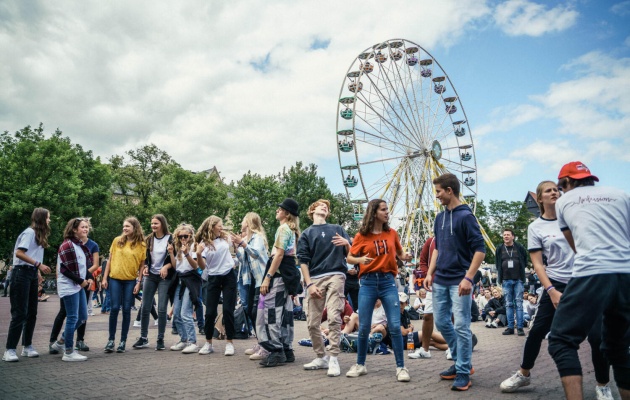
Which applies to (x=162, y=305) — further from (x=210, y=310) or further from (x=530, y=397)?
(x=530, y=397)

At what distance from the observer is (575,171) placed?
4043mm

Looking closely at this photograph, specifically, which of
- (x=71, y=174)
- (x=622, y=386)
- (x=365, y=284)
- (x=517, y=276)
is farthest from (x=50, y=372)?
(x=71, y=174)

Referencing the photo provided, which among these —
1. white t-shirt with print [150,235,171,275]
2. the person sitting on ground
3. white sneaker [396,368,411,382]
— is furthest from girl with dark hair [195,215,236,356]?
the person sitting on ground

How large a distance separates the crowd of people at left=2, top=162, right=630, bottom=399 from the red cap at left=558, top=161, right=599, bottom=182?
0.04ft

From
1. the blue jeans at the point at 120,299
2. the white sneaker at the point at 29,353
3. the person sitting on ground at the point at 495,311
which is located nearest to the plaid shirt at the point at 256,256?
the blue jeans at the point at 120,299

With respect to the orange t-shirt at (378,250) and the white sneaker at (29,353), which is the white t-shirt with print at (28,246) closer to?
the white sneaker at (29,353)

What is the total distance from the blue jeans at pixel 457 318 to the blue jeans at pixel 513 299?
5827 millimetres

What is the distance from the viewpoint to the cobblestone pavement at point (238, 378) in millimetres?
4887

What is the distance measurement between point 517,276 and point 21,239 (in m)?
9.41

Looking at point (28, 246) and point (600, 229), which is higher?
point (28, 246)

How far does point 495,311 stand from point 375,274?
8.42m

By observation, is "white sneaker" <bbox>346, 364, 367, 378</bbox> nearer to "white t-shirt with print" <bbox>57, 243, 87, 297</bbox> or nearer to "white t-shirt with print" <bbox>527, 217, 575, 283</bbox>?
"white t-shirt with print" <bbox>527, 217, 575, 283</bbox>

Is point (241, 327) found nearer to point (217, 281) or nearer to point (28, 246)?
point (217, 281)

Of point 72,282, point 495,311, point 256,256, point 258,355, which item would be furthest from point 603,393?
point 495,311
